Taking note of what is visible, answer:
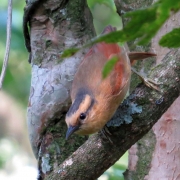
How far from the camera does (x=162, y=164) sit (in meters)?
1.90

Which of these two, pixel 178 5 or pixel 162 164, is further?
pixel 162 164

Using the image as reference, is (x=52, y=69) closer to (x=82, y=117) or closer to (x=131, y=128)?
(x=82, y=117)

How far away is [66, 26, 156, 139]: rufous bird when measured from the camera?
5.22 ft

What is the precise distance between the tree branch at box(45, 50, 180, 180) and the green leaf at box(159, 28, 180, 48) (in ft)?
2.99

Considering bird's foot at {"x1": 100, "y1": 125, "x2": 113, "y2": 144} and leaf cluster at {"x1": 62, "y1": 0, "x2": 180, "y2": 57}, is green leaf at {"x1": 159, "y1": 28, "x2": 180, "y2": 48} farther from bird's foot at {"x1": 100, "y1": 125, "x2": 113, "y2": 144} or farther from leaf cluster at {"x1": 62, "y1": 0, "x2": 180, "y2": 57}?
bird's foot at {"x1": 100, "y1": 125, "x2": 113, "y2": 144}

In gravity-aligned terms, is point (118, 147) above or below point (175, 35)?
below

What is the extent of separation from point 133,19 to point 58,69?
1466mm

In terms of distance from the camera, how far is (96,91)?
1665 millimetres

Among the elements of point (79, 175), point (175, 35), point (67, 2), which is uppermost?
point (175, 35)

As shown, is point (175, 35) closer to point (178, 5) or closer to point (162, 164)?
point (178, 5)

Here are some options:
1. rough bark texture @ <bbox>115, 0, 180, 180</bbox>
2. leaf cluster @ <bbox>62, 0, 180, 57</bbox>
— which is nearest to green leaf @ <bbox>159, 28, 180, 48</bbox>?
leaf cluster @ <bbox>62, 0, 180, 57</bbox>

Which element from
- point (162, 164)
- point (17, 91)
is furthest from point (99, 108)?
point (17, 91)

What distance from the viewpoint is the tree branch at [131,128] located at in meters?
1.41

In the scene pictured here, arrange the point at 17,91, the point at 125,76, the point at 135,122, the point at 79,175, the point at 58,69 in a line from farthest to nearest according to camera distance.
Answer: the point at 17,91, the point at 58,69, the point at 125,76, the point at 79,175, the point at 135,122
